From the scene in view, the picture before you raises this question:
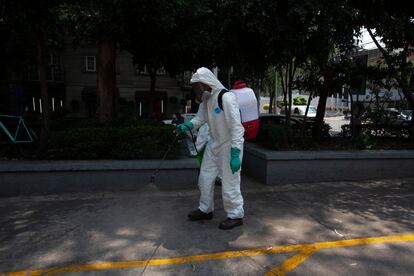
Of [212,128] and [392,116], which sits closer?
[212,128]

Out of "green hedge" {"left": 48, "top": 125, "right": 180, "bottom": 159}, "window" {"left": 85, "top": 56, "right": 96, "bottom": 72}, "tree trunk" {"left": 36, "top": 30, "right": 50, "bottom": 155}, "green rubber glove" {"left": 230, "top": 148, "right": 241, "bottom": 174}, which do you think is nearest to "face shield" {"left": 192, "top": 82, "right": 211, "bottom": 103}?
"green rubber glove" {"left": 230, "top": 148, "right": 241, "bottom": 174}

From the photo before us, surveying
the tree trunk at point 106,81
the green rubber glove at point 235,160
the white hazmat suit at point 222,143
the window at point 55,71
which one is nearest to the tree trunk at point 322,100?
the tree trunk at point 106,81

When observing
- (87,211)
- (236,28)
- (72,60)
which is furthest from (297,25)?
(72,60)

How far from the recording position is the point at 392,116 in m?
8.87

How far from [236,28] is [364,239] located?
15.2 ft

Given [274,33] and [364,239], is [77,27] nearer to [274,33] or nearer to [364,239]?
[274,33]

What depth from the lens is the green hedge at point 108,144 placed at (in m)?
6.21

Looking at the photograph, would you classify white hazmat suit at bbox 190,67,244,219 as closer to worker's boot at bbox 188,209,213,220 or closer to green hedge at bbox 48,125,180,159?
worker's boot at bbox 188,209,213,220

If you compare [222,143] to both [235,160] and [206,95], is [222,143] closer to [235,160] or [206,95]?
[235,160]

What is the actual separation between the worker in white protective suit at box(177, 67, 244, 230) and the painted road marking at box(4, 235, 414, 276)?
2.14 ft

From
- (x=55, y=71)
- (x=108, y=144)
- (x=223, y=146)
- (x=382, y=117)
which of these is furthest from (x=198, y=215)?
(x=55, y=71)

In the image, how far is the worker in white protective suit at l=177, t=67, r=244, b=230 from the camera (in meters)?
4.07

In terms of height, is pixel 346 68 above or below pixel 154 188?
above

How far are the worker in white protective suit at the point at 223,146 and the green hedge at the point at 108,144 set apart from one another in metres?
2.16
